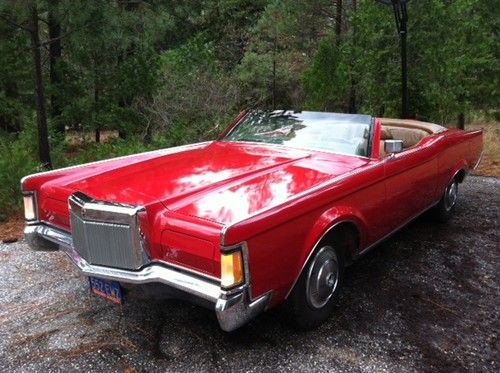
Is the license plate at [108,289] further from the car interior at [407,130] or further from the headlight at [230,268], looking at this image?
the car interior at [407,130]

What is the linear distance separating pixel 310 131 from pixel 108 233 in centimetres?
218

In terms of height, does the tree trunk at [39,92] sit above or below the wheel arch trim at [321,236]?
above

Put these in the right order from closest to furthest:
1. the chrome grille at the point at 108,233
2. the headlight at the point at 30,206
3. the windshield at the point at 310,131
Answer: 1. the chrome grille at the point at 108,233
2. the headlight at the point at 30,206
3. the windshield at the point at 310,131

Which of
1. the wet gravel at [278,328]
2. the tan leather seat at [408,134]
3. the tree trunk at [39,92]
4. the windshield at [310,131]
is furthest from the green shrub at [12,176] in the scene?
the tan leather seat at [408,134]

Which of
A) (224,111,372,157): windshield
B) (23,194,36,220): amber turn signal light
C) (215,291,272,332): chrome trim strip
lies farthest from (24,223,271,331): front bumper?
(224,111,372,157): windshield

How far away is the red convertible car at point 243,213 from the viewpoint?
8.54 feet

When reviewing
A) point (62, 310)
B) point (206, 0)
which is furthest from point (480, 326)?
point (206, 0)

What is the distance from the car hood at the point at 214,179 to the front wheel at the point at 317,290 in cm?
48

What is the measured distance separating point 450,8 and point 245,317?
7.23 meters

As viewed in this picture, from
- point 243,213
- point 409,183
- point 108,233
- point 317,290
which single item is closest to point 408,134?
point 409,183

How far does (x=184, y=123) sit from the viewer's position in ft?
31.6

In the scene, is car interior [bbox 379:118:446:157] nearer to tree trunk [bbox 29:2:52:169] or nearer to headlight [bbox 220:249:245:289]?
headlight [bbox 220:249:245:289]

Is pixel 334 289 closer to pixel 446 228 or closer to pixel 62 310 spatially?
pixel 62 310

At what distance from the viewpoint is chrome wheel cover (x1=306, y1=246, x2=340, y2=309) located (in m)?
3.08
